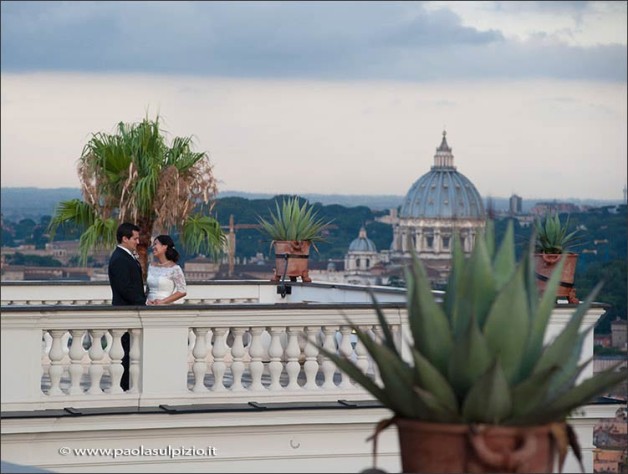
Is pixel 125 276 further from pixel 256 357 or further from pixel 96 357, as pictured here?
pixel 256 357

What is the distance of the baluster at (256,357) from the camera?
37.7 feet

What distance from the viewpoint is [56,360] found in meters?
10.9

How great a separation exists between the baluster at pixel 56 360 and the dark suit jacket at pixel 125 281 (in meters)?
0.73

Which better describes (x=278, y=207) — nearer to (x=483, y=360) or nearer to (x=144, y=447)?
(x=144, y=447)

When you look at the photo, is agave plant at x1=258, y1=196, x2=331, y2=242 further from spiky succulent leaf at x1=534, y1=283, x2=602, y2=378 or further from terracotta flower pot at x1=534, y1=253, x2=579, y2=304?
spiky succulent leaf at x1=534, y1=283, x2=602, y2=378

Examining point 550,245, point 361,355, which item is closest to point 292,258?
point 550,245

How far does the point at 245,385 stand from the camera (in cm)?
1174

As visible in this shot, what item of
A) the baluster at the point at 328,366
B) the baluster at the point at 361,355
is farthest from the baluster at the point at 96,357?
the baluster at the point at 361,355

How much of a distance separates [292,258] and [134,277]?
17.7ft

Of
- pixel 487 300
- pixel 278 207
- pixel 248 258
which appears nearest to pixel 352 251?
pixel 248 258

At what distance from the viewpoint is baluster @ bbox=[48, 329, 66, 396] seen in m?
10.9

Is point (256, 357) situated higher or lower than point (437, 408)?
lower

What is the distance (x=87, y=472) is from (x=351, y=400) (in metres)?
2.08

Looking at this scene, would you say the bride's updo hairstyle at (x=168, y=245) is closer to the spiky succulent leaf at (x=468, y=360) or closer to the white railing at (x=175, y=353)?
the white railing at (x=175, y=353)
